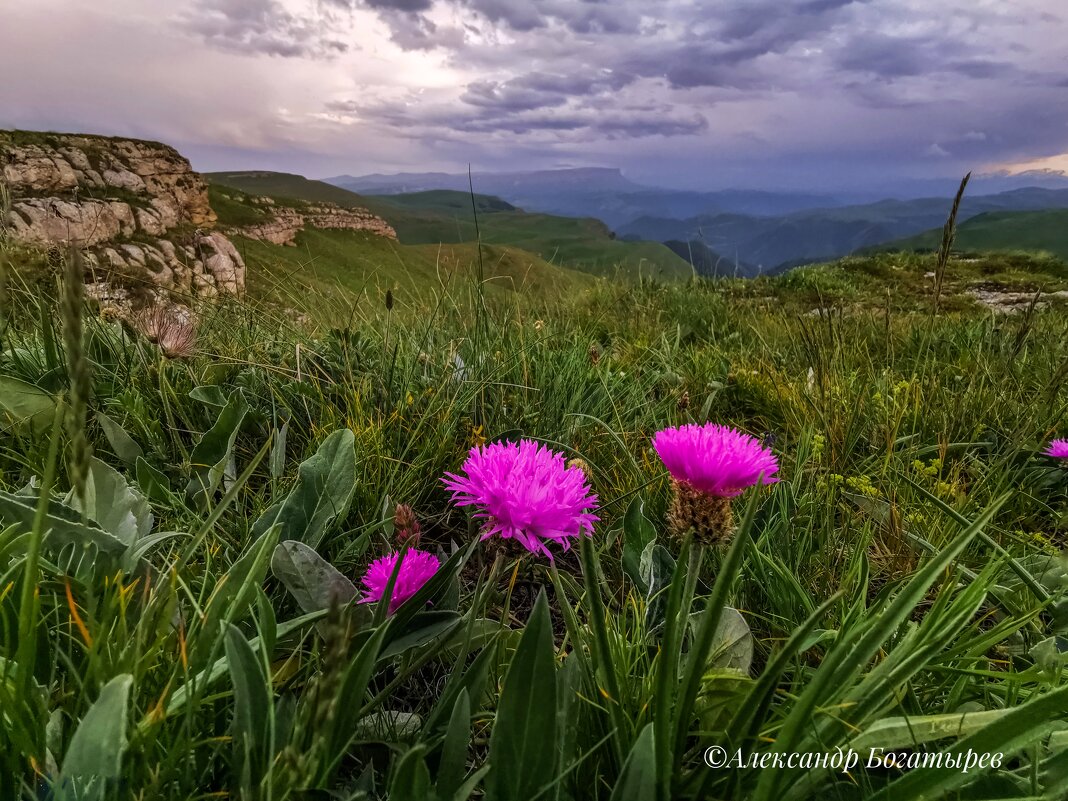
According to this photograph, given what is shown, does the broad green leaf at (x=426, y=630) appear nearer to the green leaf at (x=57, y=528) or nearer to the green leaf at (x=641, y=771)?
the green leaf at (x=641, y=771)

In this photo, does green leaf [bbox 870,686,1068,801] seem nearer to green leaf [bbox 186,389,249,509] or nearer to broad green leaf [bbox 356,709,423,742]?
broad green leaf [bbox 356,709,423,742]

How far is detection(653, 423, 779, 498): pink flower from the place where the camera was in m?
1.04

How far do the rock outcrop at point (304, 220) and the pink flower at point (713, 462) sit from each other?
238 ft

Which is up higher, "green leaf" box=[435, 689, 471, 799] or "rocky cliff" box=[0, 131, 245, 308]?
"rocky cliff" box=[0, 131, 245, 308]

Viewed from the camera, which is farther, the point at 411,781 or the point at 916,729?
the point at 916,729

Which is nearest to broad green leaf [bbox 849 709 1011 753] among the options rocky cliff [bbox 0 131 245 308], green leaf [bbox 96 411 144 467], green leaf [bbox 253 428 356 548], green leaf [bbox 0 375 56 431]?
green leaf [bbox 253 428 356 548]

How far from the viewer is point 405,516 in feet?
4.18

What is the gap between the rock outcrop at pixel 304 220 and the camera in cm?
7644

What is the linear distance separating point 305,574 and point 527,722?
59 cm

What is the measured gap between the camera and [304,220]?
84.3m

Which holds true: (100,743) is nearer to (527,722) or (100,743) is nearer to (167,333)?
(527,722)

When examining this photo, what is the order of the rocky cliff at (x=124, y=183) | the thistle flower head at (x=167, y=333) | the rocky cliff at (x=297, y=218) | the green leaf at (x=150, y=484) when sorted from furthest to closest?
the rocky cliff at (x=297, y=218), the rocky cliff at (x=124, y=183), the thistle flower head at (x=167, y=333), the green leaf at (x=150, y=484)

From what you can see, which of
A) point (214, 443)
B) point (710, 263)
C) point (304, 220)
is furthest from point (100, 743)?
point (304, 220)

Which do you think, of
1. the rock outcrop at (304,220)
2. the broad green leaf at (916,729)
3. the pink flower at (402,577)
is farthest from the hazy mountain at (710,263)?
the rock outcrop at (304,220)
